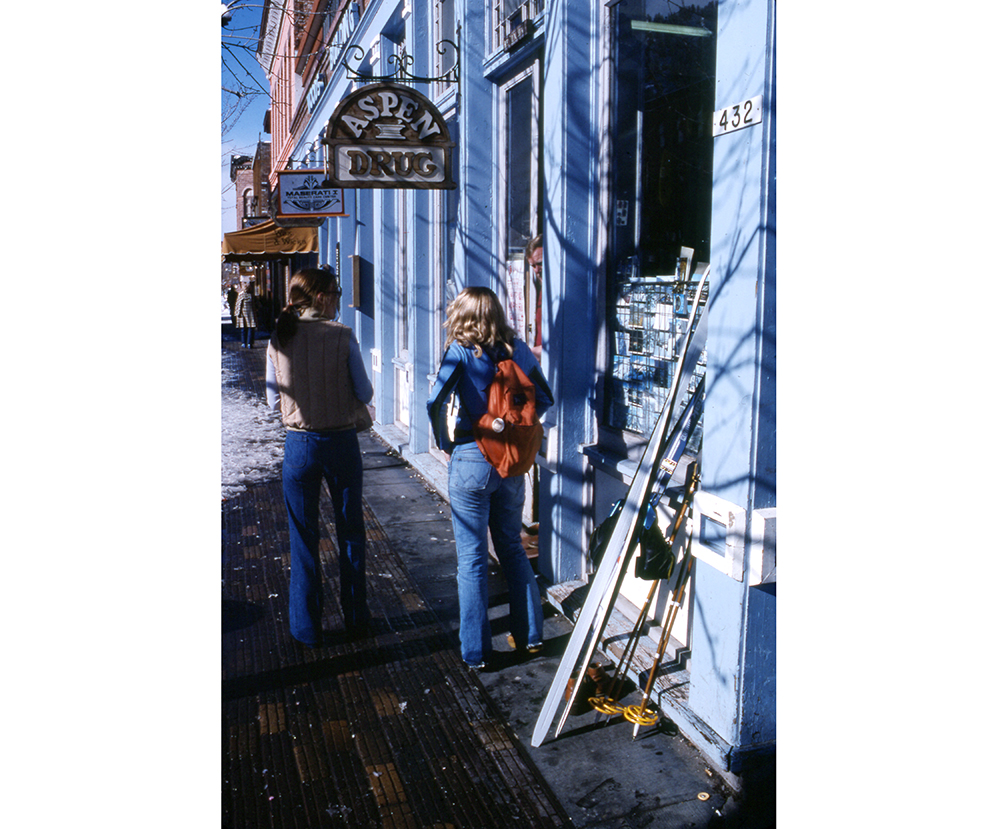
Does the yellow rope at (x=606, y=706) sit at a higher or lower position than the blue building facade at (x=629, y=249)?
lower

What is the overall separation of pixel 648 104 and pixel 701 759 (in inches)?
129

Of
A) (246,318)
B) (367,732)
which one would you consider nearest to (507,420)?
Result: (367,732)

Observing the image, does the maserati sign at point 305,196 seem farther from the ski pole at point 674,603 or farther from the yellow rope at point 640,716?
the yellow rope at point 640,716

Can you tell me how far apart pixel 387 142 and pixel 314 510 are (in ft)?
10.4

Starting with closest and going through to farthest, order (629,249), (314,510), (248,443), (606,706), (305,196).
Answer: (606,706) → (314,510) → (629,249) → (248,443) → (305,196)

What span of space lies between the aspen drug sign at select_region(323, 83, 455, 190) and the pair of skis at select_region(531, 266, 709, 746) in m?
3.49

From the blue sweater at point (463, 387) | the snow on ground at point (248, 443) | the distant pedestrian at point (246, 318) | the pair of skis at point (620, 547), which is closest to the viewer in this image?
the pair of skis at point (620, 547)

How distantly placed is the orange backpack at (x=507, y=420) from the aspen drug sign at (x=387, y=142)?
2.91m

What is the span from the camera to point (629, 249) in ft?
15.6

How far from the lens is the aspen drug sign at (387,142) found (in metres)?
6.29

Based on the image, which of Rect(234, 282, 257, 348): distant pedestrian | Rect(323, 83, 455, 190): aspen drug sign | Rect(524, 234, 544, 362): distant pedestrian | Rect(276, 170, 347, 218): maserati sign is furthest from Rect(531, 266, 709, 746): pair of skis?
Rect(234, 282, 257, 348): distant pedestrian

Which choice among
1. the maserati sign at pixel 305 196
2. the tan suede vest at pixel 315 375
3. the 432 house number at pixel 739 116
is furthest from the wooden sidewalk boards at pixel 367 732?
the maserati sign at pixel 305 196

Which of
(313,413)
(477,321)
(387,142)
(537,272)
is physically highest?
(387,142)

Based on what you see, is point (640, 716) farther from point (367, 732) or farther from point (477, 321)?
point (477, 321)
